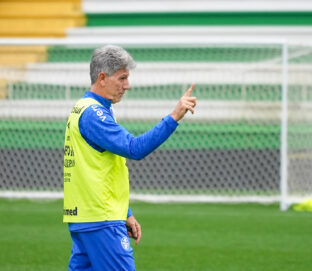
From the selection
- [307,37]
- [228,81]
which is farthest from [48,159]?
[307,37]

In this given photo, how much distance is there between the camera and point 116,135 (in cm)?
314

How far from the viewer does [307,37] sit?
38.5ft

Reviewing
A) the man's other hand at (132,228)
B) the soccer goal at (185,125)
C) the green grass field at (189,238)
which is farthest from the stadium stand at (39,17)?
the man's other hand at (132,228)

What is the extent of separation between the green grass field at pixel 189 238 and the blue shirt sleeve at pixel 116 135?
238 centimetres

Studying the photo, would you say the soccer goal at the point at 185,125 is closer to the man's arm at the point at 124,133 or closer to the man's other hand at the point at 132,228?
the man's other hand at the point at 132,228

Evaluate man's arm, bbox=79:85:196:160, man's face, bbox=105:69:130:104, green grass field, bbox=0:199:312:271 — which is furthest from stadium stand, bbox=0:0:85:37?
man's arm, bbox=79:85:196:160

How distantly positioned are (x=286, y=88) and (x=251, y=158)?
128 cm

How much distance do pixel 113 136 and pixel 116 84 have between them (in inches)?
10.0

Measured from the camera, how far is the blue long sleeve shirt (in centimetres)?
306

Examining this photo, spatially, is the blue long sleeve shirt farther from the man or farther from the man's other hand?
the man's other hand

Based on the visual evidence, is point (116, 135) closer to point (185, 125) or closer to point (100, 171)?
point (100, 171)

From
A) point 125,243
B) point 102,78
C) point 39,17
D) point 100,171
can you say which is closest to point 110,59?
point 102,78

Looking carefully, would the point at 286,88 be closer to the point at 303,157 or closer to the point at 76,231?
the point at 303,157

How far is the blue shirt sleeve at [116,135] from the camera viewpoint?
306 cm
